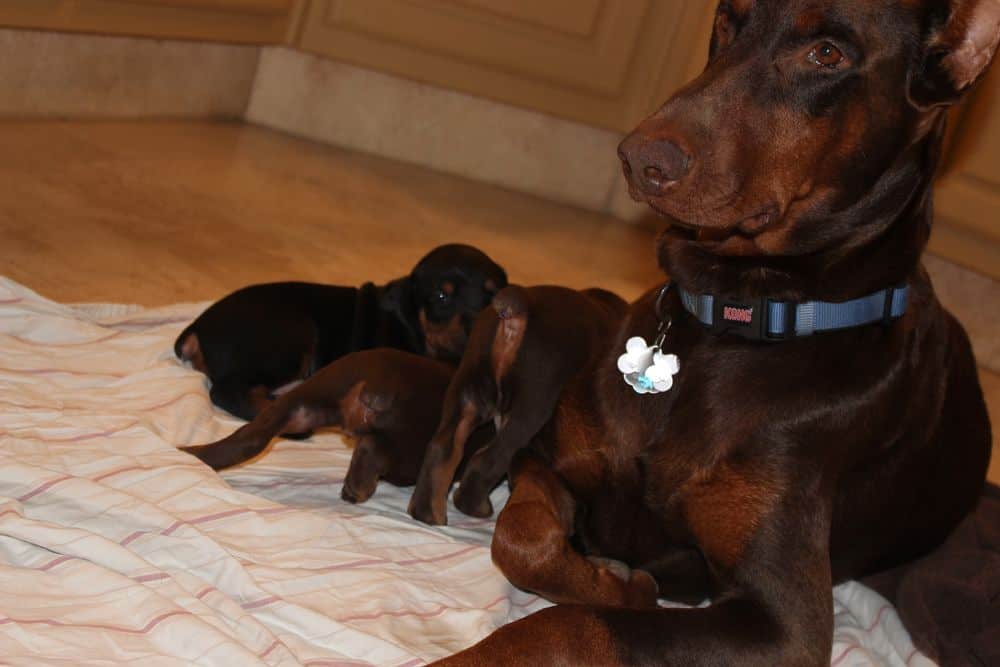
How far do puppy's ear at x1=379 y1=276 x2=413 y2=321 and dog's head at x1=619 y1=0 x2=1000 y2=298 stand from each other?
53.0 inches

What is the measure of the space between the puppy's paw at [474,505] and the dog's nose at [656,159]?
3.10 feet

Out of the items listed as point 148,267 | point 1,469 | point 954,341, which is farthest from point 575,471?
point 148,267

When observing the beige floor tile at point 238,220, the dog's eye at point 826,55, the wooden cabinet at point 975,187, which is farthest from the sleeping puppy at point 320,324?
the wooden cabinet at point 975,187

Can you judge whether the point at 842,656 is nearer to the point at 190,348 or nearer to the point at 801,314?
the point at 801,314

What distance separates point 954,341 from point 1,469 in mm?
1909

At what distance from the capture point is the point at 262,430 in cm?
257

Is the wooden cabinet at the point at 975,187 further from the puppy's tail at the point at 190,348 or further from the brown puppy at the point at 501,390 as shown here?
the puppy's tail at the point at 190,348

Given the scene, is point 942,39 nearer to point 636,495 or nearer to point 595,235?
point 636,495

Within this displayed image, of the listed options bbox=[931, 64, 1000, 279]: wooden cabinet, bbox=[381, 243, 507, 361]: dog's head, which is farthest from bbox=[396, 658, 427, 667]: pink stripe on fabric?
bbox=[931, 64, 1000, 279]: wooden cabinet

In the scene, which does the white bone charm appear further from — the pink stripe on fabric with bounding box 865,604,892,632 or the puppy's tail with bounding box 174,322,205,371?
the puppy's tail with bounding box 174,322,205,371

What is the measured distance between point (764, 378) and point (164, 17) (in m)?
3.92

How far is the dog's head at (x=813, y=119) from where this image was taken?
6.72 ft

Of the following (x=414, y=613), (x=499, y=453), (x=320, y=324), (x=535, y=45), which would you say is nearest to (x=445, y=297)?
(x=320, y=324)

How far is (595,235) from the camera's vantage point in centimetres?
612
